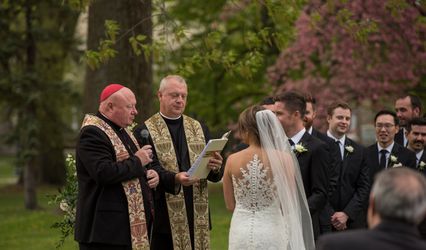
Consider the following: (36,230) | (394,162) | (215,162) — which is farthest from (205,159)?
(36,230)

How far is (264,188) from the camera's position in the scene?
7.38m

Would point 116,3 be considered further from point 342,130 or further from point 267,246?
point 267,246

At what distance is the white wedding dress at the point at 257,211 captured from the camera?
24.0 ft

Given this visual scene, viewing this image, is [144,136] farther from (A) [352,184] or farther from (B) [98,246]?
(A) [352,184]

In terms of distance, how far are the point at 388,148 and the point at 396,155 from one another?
135 millimetres

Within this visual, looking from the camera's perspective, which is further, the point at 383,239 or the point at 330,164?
the point at 330,164

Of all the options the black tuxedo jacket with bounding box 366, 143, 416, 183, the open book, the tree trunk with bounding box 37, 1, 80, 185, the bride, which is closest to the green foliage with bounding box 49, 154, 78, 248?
the open book

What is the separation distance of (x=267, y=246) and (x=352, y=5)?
601 inches

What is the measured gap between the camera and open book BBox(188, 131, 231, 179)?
26.0ft

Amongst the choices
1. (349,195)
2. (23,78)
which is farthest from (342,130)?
(23,78)

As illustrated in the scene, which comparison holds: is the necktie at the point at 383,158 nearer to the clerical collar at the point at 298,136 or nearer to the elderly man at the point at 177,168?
the clerical collar at the point at 298,136

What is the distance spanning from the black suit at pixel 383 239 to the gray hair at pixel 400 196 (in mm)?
44

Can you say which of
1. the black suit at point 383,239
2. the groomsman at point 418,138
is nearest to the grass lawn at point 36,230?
the groomsman at point 418,138

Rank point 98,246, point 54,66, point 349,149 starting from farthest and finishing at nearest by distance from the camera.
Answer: point 54,66, point 349,149, point 98,246
